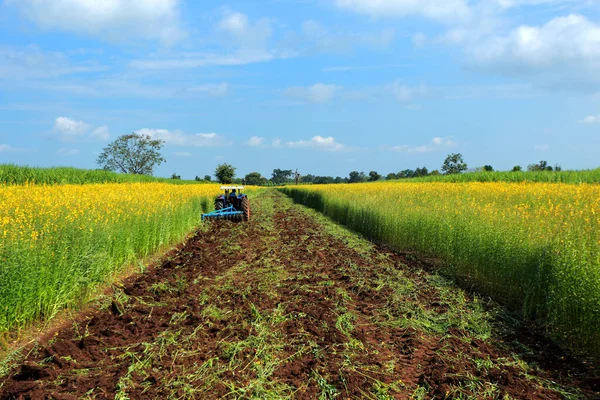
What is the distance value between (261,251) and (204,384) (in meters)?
7.67

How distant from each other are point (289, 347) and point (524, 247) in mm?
4610

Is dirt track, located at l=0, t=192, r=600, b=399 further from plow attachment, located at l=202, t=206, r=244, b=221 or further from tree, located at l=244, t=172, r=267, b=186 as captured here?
tree, located at l=244, t=172, r=267, b=186

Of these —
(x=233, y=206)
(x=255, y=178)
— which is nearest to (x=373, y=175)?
(x=255, y=178)


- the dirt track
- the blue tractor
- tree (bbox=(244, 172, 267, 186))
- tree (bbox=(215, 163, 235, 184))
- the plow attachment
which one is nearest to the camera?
the dirt track

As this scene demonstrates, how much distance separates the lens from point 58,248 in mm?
6758

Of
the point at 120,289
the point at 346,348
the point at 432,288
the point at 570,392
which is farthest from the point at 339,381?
the point at 120,289

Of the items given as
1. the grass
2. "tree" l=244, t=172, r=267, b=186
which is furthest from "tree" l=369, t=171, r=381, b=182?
the grass

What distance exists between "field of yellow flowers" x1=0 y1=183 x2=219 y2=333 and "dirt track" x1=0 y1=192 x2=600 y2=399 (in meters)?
0.50

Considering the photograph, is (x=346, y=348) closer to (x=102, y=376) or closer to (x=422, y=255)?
(x=102, y=376)

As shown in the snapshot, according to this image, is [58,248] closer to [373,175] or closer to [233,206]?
[233,206]

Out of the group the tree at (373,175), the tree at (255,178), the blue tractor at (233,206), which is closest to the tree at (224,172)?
the tree at (373,175)

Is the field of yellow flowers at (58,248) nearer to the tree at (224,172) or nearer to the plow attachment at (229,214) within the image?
the plow attachment at (229,214)

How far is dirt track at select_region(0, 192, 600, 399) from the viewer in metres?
4.45

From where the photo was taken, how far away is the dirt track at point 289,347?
14.6 feet
